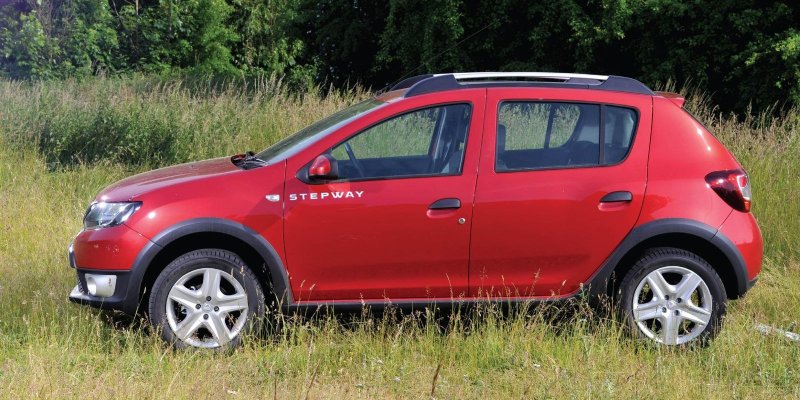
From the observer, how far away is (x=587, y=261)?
607cm

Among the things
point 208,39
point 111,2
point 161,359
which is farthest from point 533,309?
point 111,2

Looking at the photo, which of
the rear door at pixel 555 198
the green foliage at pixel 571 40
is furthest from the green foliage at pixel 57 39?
the rear door at pixel 555 198

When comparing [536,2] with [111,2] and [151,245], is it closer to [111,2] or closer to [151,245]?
[151,245]

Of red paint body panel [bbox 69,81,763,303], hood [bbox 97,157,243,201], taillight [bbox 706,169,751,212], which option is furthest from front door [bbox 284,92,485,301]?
taillight [bbox 706,169,751,212]

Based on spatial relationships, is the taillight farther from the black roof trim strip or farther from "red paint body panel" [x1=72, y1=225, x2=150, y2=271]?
"red paint body panel" [x1=72, y1=225, x2=150, y2=271]

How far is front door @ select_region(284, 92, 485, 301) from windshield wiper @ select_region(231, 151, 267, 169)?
0.42 m

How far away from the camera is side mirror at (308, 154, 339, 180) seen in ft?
19.2

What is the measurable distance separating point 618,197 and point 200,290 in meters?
2.51

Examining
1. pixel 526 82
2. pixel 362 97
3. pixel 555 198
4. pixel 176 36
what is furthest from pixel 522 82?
pixel 176 36

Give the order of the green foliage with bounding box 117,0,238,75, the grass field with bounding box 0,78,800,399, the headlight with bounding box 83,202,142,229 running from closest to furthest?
the grass field with bounding box 0,78,800,399, the headlight with bounding box 83,202,142,229, the green foliage with bounding box 117,0,238,75

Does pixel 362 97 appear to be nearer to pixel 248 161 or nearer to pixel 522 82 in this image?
pixel 248 161

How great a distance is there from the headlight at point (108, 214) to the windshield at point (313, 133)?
2.92 ft

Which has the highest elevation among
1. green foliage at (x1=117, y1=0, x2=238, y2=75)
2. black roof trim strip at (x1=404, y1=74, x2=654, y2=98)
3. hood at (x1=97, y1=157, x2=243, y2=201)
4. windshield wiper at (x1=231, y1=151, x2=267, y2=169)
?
black roof trim strip at (x1=404, y1=74, x2=654, y2=98)

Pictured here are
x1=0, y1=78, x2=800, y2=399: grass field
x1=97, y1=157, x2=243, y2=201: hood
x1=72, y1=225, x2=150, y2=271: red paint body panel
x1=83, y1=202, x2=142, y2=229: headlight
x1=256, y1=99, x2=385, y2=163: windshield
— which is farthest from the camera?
x1=256, y1=99, x2=385, y2=163: windshield
